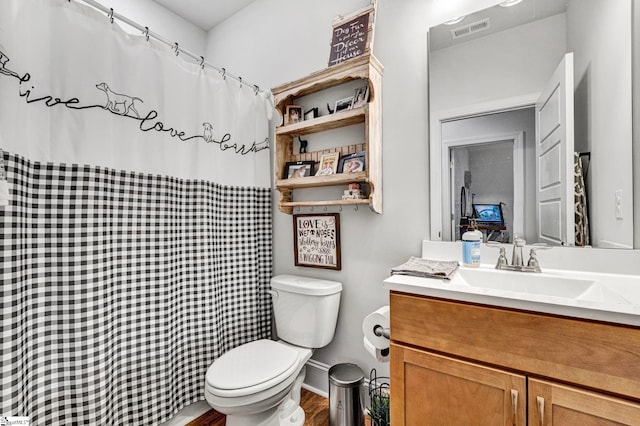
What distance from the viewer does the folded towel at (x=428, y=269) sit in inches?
44.4

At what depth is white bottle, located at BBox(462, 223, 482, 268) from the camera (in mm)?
1323

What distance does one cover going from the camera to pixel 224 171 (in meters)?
1.85

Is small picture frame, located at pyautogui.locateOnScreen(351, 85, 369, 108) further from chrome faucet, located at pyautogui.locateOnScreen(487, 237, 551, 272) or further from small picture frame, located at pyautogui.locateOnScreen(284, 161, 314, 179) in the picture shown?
chrome faucet, located at pyautogui.locateOnScreen(487, 237, 551, 272)

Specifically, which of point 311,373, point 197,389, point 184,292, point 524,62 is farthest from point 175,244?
point 524,62

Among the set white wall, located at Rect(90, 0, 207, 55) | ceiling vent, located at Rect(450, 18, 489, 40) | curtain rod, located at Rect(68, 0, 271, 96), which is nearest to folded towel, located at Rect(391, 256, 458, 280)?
ceiling vent, located at Rect(450, 18, 489, 40)

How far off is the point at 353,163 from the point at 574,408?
1285 millimetres

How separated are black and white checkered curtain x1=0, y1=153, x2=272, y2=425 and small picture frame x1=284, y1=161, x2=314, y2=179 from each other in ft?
1.02

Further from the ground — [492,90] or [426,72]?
[426,72]

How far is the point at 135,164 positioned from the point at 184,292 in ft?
2.34

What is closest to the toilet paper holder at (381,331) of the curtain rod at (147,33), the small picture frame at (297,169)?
the small picture frame at (297,169)

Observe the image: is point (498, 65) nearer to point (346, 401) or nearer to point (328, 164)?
point (328, 164)

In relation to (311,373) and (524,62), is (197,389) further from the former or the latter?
(524,62)

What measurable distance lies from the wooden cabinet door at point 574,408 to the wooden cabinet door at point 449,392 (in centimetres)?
3

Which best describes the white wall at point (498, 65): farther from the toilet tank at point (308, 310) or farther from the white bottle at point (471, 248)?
the toilet tank at point (308, 310)
